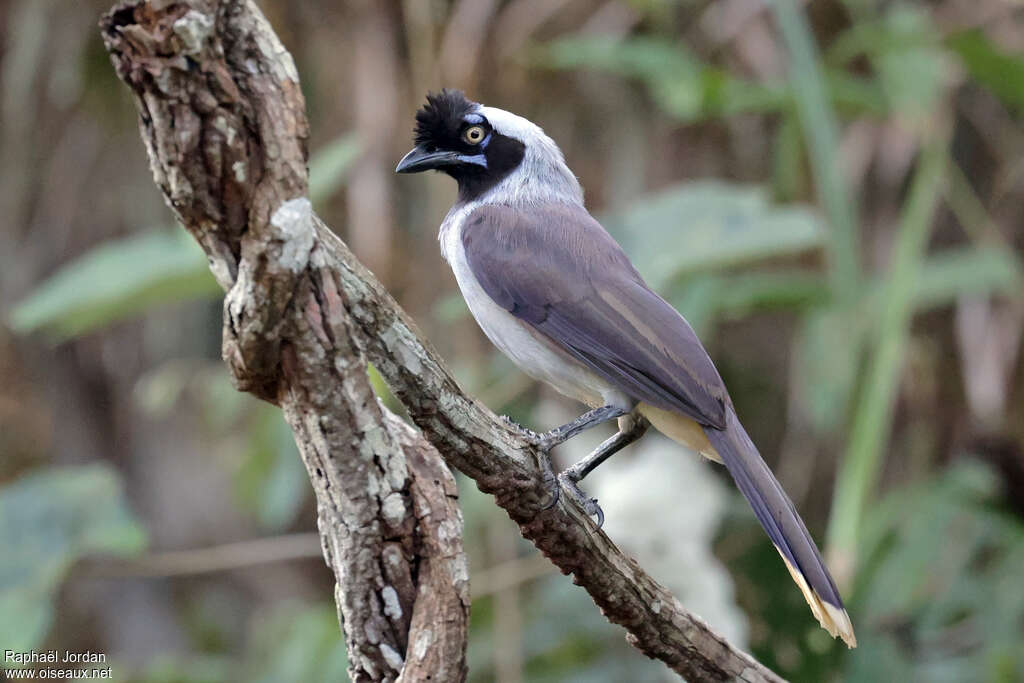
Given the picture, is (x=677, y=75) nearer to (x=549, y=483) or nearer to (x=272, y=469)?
(x=272, y=469)

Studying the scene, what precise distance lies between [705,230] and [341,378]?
2.50m

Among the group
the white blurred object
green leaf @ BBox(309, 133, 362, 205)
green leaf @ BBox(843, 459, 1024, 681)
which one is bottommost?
green leaf @ BBox(843, 459, 1024, 681)

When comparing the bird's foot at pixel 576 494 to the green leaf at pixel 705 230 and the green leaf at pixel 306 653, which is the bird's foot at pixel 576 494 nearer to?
the green leaf at pixel 705 230

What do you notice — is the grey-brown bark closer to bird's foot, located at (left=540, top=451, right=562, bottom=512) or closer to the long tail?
bird's foot, located at (left=540, top=451, right=562, bottom=512)

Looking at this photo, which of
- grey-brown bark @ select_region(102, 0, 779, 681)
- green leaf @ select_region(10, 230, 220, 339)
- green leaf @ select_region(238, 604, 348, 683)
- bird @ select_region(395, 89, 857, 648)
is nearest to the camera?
grey-brown bark @ select_region(102, 0, 779, 681)

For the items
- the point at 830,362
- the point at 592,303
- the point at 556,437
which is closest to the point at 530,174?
the point at 592,303

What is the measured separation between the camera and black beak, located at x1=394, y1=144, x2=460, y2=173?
3002 mm

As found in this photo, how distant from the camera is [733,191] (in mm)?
4293

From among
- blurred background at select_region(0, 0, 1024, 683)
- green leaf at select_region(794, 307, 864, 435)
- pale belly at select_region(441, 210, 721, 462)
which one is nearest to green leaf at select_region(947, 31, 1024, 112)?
blurred background at select_region(0, 0, 1024, 683)

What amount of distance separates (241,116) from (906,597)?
11.5 feet

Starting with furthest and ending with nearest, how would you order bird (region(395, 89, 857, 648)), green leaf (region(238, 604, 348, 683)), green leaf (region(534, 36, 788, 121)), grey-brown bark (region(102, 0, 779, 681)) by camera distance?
green leaf (region(238, 604, 348, 683)) → green leaf (region(534, 36, 788, 121)) → bird (region(395, 89, 857, 648)) → grey-brown bark (region(102, 0, 779, 681))

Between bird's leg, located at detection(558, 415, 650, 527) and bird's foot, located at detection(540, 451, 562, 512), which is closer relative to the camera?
bird's foot, located at detection(540, 451, 562, 512)

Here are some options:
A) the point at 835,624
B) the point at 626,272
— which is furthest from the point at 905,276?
the point at 835,624

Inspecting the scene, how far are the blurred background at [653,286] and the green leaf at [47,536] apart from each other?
13 millimetres
